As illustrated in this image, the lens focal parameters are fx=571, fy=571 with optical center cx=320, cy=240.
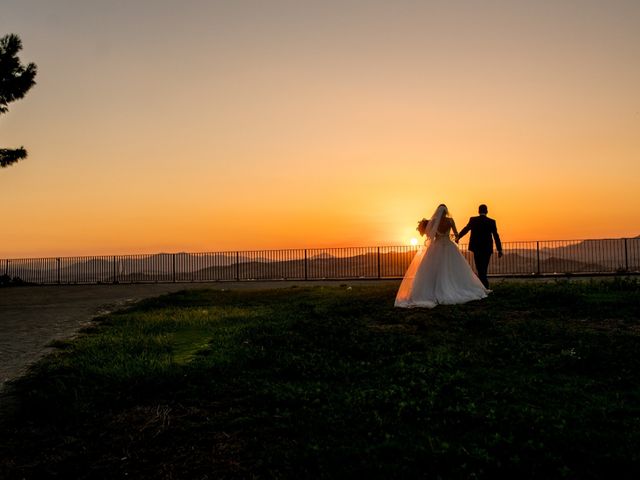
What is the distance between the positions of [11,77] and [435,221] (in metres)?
26.2

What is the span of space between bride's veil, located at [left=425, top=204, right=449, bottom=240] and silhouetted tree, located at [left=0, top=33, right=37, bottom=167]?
2585 cm

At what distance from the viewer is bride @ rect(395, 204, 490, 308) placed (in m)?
16.0

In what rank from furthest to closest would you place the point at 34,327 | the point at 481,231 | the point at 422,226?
the point at 481,231 → the point at 422,226 → the point at 34,327

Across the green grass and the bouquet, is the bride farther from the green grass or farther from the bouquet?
the green grass

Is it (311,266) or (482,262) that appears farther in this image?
(311,266)

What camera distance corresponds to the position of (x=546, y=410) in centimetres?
682

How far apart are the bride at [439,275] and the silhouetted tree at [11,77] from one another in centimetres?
2581

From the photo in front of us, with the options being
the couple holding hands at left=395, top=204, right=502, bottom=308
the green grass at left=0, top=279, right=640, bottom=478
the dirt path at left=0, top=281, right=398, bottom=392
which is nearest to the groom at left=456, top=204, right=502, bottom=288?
the couple holding hands at left=395, top=204, right=502, bottom=308

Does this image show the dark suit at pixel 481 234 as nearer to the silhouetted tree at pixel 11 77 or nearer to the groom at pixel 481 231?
the groom at pixel 481 231

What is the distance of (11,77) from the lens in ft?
102

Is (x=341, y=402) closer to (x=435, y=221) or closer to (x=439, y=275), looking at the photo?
(x=439, y=275)

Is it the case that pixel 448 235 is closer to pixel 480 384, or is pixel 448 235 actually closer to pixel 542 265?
pixel 480 384

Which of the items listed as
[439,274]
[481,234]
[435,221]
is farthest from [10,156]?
[481,234]

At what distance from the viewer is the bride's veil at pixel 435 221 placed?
1647 centimetres
